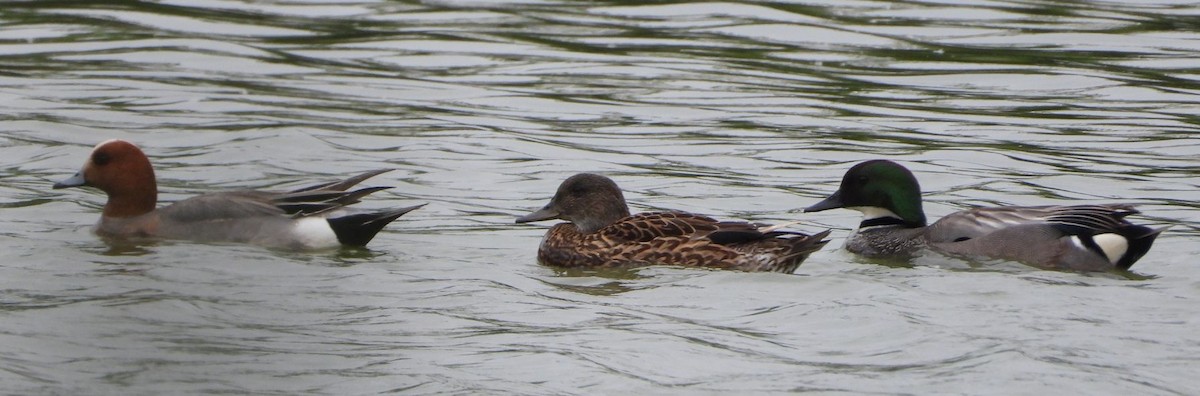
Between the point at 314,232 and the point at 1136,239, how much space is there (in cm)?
367

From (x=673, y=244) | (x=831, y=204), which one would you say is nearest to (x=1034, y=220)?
(x=831, y=204)

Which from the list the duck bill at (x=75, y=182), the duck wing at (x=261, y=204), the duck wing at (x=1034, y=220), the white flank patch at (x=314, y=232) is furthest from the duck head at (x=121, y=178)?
the duck wing at (x=1034, y=220)

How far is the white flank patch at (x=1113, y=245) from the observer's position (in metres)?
8.32

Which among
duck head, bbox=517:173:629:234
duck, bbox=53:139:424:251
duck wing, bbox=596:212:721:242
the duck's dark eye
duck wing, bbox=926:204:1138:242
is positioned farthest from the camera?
the duck's dark eye

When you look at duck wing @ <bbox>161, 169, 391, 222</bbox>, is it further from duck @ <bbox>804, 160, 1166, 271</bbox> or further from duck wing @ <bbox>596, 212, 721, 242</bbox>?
duck @ <bbox>804, 160, 1166, 271</bbox>

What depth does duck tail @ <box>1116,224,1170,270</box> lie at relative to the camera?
8289 millimetres

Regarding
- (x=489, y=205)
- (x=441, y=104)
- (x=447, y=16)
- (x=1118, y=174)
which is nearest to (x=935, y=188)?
(x=1118, y=174)

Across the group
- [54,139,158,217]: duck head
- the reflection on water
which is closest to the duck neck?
the reflection on water

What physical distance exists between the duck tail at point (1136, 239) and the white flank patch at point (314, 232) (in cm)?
353

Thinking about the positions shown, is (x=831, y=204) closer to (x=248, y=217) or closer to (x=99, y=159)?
(x=248, y=217)

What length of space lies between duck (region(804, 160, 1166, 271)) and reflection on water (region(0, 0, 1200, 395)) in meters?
0.15

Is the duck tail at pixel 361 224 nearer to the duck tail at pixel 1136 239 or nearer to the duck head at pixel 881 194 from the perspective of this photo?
the duck head at pixel 881 194

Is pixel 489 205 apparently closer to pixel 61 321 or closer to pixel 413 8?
pixel 61 321

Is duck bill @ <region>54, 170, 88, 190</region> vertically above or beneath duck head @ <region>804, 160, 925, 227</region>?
beneath
